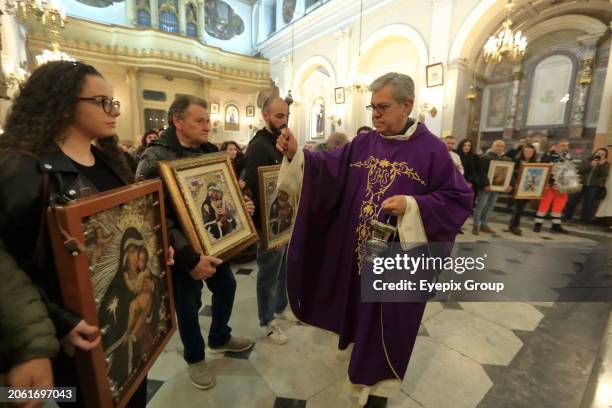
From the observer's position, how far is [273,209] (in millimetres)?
2088

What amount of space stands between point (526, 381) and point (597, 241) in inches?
195

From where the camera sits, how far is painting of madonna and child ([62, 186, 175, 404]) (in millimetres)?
804

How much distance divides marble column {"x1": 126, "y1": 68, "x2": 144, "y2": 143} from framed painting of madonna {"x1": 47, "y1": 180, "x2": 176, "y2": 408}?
14927 mm

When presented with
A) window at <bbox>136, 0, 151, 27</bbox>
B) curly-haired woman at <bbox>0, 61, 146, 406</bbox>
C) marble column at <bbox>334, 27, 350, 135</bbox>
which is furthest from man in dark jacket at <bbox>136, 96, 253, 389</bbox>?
window at <bbox>136, 0, 151, 27</bbox>

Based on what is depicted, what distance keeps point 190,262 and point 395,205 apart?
1.03 metres

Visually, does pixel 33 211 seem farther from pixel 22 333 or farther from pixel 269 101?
pixel 269 101

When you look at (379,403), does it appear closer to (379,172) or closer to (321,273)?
(321,273)

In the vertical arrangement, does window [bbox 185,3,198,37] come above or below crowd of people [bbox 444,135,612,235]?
above

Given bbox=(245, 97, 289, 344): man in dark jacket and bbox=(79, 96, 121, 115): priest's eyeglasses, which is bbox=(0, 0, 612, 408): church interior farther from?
bbox=(79, 96, 121, 115): priest's eyeglasses

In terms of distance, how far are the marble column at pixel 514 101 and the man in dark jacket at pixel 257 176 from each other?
1199 centimetres

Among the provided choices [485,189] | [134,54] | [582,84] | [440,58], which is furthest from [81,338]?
[134,54]

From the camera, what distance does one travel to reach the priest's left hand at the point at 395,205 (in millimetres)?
1375

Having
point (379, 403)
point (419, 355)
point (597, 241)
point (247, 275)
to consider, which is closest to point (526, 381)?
point (419, 355)

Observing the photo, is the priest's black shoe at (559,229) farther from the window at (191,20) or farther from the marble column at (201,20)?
the window at (191,20)
